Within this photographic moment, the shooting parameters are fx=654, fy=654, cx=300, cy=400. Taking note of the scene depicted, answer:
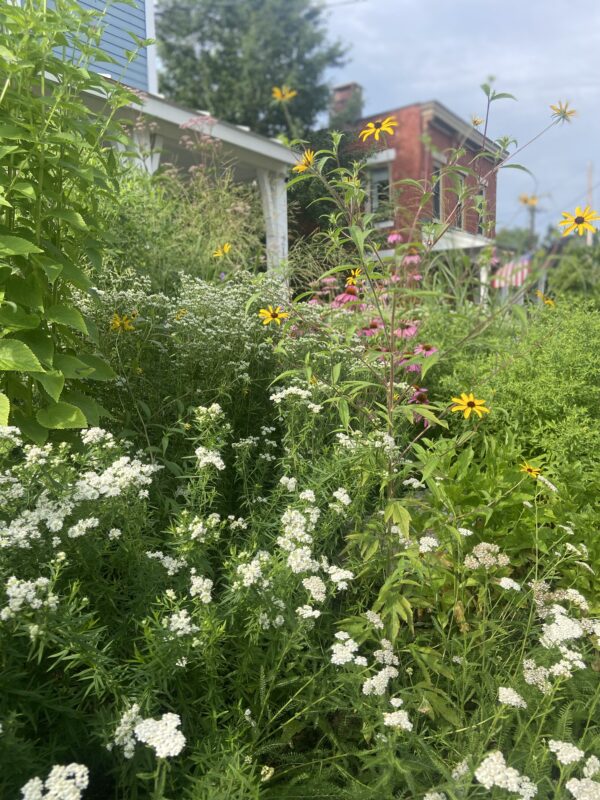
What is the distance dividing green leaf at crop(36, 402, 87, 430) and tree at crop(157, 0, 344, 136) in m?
23.4

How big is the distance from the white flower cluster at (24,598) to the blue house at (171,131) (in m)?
2.75

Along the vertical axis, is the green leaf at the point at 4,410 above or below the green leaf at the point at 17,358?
below

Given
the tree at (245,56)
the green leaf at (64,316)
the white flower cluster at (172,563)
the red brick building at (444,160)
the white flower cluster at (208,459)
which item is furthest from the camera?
the tree at (245,56)

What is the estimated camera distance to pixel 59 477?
5.83 ft

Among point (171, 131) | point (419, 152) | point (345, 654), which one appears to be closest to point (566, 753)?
point (345, 654)

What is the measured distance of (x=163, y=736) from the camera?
1.14 m

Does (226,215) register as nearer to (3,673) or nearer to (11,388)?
(11,388)

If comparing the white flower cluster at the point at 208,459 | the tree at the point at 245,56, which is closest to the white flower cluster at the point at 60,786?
the white flower cluster at the point at 208,459

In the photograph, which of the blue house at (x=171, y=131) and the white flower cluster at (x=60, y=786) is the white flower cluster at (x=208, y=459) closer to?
the white flower cluster at (x=60, y=786)

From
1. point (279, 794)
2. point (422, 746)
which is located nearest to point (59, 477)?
point (279, 794)

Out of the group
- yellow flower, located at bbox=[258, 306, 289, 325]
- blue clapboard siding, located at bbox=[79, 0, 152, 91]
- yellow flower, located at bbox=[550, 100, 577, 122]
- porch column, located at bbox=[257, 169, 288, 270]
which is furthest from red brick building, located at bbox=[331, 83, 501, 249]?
porch column, located at bbox=[257, 169, 288, 270]

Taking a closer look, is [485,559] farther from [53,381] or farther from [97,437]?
[53,381]

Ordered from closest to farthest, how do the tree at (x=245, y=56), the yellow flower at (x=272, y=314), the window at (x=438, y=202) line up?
the window at (x=438, y=202) → the yellow flower at (x=272, y=314) → the tree at (x=245, y=56)

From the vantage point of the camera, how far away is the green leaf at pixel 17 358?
72.7 inches
